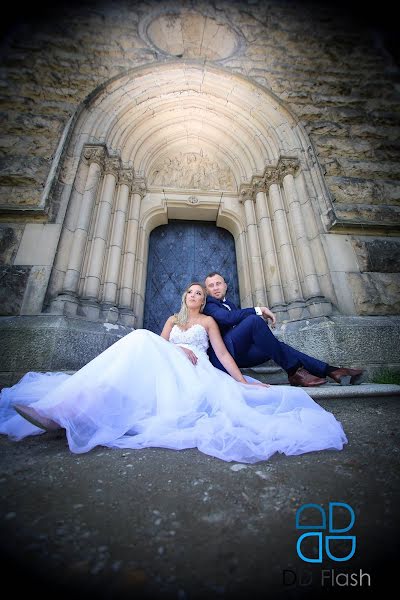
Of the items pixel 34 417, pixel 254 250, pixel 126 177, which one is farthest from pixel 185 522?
pixel 126 177

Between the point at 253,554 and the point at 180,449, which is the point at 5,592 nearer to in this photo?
the point at 253,554

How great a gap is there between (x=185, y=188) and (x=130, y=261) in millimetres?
1969

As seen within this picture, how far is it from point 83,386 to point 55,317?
1697 millimetres

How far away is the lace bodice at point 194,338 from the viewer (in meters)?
2.32

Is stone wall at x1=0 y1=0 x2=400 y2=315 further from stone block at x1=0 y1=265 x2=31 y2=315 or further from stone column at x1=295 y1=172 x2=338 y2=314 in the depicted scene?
stone column at x1=295 y1=172 x2=338 y2=314

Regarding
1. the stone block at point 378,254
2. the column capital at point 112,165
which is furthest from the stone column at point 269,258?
the column capital at point 112,165

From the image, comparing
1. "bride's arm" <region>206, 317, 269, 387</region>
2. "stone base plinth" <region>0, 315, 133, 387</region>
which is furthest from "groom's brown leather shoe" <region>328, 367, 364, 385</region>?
"stone base plinth" <region>0, 315, 133, 387</region>

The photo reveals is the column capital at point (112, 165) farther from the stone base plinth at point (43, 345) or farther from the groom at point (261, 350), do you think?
the groom at point (261, 350)

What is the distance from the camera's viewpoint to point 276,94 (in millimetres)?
4688

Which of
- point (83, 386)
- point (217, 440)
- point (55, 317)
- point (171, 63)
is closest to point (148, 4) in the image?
point (171, 63)

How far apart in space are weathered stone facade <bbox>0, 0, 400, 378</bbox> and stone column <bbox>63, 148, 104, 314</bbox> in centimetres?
2

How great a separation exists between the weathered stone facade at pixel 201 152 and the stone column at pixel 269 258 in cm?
2

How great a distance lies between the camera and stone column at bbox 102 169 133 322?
3433 millimetres

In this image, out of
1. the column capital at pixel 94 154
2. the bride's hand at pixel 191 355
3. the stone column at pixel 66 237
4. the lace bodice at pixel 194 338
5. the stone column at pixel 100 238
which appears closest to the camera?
the bride's hand at pixel 191 355
